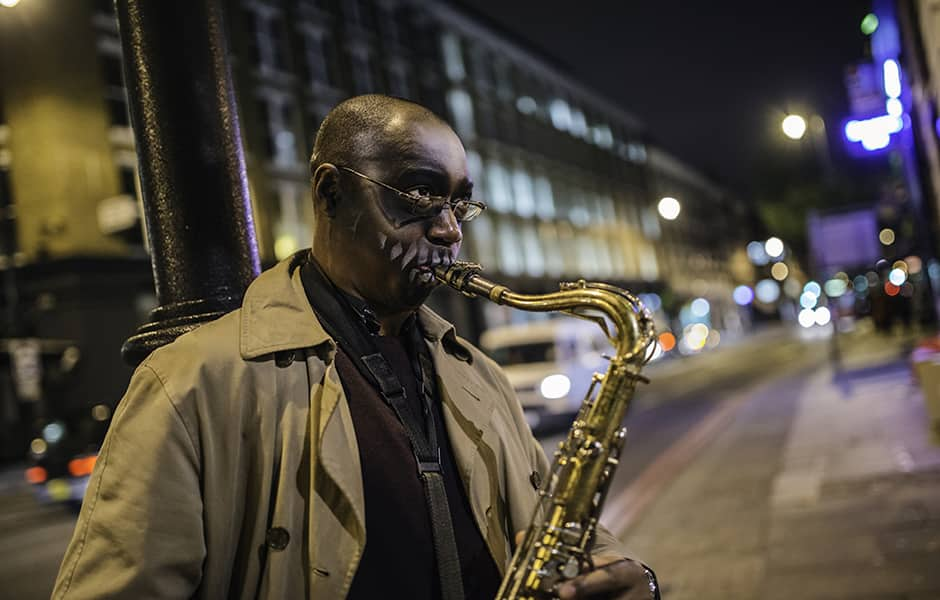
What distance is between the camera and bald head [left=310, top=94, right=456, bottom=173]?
208 cm

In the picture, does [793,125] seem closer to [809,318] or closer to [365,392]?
[365,392]

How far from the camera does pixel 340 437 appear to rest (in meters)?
1.81

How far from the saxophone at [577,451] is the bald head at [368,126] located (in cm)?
38

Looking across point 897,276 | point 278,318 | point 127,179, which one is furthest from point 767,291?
point 278,318

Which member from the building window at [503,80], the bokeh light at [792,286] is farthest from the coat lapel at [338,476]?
the bokeh light at [792,286]

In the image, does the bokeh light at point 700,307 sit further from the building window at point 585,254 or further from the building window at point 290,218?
the building window at point 290,218

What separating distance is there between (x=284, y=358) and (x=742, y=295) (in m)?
93.4

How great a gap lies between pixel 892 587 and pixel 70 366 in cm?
2325

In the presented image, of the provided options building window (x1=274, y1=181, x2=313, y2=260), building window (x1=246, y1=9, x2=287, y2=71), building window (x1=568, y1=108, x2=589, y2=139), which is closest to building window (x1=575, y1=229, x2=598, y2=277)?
building window (x1=568, y1=108, x2=589, y2=139)

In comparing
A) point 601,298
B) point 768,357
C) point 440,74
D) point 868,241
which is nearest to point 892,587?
point 601,298

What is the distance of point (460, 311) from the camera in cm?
3806

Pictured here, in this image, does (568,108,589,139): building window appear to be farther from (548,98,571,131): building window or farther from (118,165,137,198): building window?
(118,165,137,198): building window

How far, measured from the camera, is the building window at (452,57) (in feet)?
137

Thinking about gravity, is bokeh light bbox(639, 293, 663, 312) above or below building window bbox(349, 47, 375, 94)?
below
